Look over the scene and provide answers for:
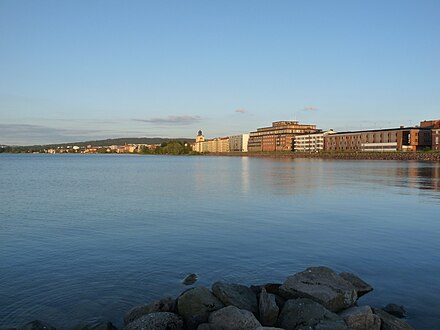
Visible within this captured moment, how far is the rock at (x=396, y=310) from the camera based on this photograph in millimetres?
12203

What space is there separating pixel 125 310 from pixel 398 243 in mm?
14783

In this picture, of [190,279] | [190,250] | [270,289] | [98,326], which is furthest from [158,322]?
[190,250]

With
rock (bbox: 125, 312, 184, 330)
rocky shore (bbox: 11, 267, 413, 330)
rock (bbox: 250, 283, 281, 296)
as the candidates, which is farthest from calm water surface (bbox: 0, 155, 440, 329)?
rock (bbox: 250, 283, 281, 296)

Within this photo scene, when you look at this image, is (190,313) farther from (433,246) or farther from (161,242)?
(433,246)

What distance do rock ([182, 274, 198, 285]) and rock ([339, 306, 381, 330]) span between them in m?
5.92

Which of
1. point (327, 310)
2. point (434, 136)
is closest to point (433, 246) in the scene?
point (327, 310)

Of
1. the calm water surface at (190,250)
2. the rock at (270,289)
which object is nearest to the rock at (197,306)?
the rock at (270,289)

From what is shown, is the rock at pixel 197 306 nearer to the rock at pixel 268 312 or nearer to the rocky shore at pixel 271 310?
the rocky shore at pixel 271 310

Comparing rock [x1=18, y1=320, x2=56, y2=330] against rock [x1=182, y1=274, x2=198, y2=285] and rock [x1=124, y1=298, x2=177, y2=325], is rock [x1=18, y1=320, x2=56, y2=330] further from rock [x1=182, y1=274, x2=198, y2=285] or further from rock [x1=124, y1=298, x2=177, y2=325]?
rock [x1=182, y1=274, x2=198, y2=285]

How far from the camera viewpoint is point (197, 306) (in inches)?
438

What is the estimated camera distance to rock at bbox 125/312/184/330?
33.3 feet

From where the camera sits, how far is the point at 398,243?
70.4ft

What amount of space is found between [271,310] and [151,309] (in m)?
3.17

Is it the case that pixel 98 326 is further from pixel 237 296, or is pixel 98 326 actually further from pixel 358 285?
pixel 358 285
